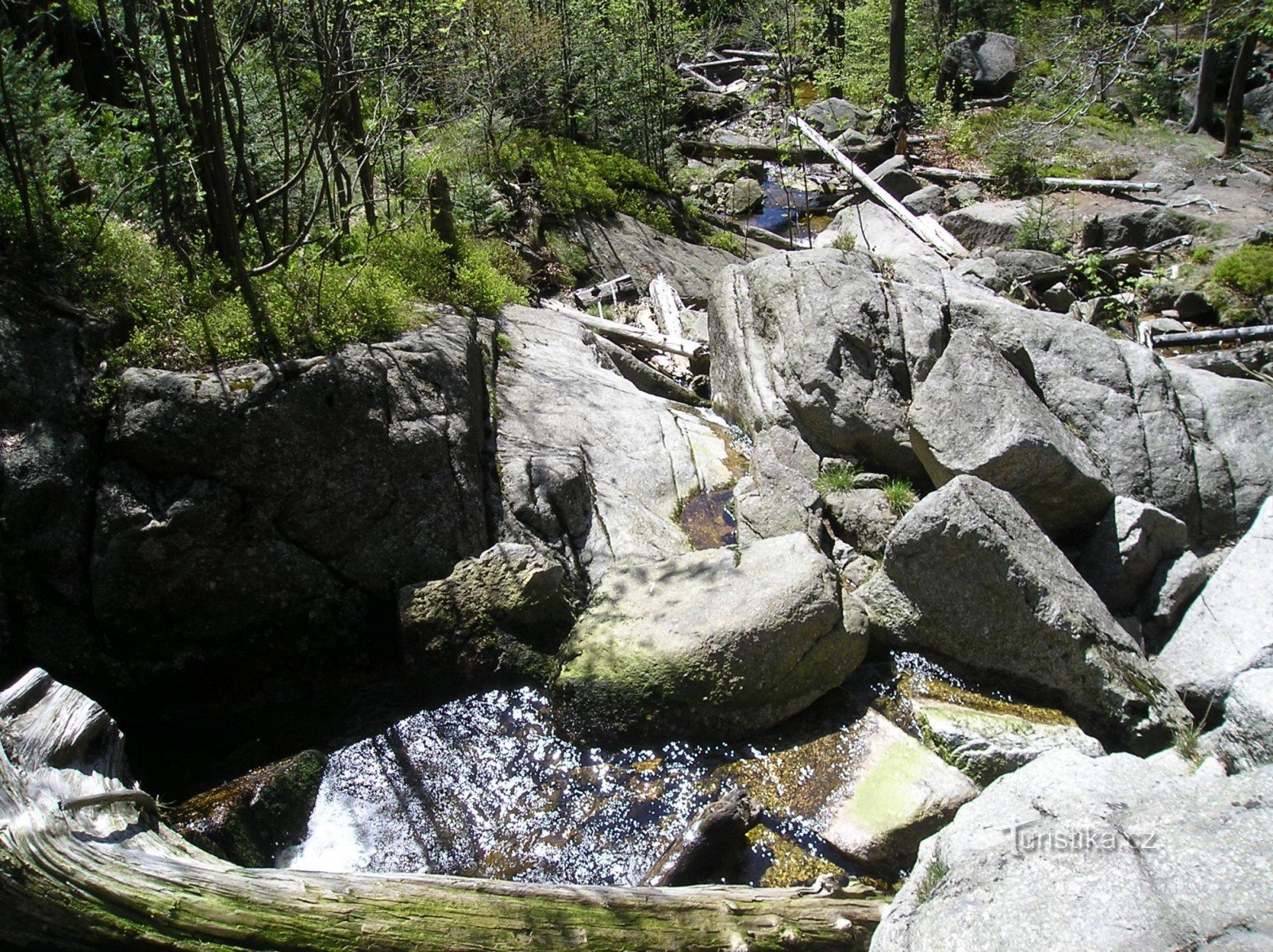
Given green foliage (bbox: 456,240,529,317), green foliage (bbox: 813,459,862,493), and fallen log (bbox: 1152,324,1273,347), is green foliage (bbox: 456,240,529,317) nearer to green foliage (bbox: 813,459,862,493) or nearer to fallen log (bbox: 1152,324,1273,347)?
green foliage (bbox: 813,459,862,493)

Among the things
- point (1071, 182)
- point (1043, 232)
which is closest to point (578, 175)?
point (1043, 232)

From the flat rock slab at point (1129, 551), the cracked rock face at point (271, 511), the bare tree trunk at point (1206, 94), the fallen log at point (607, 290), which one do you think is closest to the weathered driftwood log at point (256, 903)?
the cracked rock face at point (271, 511)

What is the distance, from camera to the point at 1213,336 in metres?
11.9

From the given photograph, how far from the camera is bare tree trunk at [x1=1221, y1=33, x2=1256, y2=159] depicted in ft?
60.7

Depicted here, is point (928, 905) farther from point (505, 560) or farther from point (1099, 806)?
point (505, 560)

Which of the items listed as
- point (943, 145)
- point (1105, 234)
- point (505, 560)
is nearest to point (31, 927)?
point (505, 560)

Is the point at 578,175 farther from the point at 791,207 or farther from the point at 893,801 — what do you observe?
the point at 893,801

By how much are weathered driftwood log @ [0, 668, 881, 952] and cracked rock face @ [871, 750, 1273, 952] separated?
685 millimetres

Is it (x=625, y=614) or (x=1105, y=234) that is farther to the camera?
(x=1105, y=234)

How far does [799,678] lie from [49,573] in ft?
16.3

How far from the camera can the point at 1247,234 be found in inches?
567

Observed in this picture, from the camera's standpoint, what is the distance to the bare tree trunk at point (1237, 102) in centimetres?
1852

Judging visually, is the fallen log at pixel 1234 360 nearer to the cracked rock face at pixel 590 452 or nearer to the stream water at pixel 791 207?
the cracked rock face at pixel 590 452

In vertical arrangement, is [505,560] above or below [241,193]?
below
